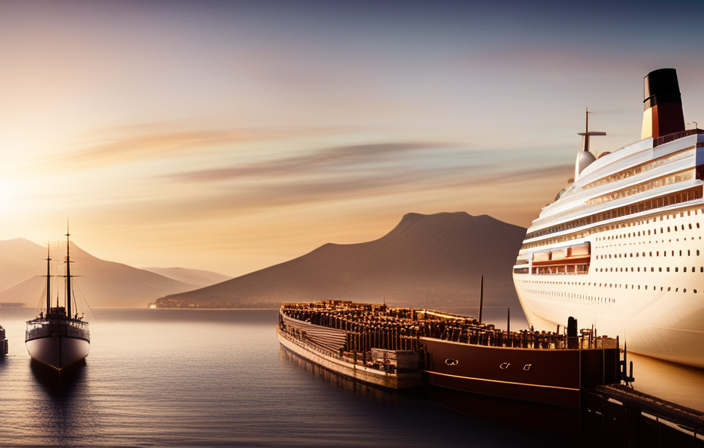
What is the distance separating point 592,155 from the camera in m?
101

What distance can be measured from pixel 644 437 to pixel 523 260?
6222cm

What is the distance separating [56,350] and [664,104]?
236 feet

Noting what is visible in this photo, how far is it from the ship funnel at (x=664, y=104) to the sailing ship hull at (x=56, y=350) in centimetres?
6927

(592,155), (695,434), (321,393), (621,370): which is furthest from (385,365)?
(592,155)

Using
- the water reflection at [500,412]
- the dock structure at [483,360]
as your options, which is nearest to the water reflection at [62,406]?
the water reflection at [500,412]

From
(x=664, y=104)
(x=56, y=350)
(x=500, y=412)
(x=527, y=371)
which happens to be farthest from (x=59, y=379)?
(x=664, y=104)

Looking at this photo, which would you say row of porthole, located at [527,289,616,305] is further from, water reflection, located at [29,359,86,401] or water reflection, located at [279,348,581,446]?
water reflection, located at [29,359,86,401]

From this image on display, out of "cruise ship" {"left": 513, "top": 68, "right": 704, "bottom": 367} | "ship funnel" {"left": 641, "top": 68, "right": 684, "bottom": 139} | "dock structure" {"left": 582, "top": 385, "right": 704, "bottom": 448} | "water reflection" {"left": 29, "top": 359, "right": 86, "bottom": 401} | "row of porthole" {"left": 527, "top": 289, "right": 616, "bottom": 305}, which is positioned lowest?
"water reflection" {"left": 29, "top": 359, "right": 86, "bottom": 401}

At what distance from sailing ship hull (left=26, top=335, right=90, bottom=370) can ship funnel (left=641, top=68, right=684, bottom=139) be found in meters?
69.3

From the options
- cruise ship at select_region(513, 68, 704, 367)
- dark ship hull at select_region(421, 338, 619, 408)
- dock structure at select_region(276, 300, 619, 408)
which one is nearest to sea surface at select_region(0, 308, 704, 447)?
dark ship hull at select_region(421, 338, 619, 408)

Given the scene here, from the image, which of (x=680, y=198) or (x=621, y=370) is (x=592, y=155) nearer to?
(x=680, y=198)

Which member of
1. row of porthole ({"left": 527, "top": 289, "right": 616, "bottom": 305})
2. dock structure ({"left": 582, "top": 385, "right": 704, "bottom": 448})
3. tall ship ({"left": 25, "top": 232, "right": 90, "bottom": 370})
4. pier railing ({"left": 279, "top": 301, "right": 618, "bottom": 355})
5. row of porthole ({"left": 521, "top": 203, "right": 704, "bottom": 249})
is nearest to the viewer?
dock structure ({"left": 582, "top": 385, "right": 704, "bottom": 448})

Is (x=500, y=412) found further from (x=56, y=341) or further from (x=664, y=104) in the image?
(x=56, y=341)

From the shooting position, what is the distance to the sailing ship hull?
3270 inches
